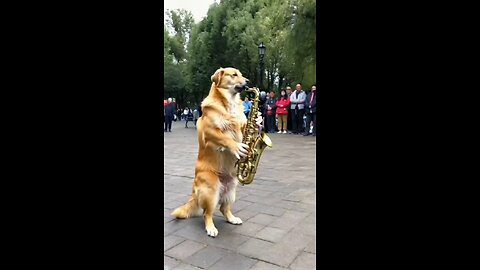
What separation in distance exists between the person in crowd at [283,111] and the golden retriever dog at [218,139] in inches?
455

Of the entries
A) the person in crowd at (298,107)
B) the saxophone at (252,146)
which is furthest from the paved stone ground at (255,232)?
the person in crowd at (298,107)

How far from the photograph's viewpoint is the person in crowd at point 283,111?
1506 centimetres

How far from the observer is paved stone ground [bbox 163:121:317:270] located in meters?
2.81

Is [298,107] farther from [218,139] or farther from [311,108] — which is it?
[218,139]

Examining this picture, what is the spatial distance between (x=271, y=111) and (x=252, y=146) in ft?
41.5

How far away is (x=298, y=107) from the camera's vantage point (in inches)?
558

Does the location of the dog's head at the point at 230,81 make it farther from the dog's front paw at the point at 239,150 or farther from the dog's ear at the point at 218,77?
the dog's front paw at the point at 239,150
